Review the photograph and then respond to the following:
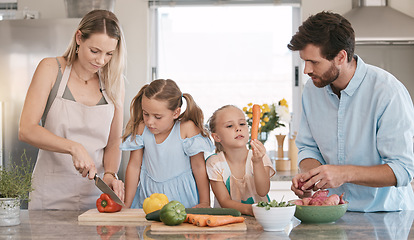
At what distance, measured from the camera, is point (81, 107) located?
2217 mm

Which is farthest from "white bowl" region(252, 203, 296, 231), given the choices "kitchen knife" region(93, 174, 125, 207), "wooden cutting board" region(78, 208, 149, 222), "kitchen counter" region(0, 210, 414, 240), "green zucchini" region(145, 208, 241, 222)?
"kitchen knife" region(93, 174, 125, 207)

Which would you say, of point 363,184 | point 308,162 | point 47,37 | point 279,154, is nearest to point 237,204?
point 308,162

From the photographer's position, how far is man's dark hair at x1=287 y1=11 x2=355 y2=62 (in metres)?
1.91

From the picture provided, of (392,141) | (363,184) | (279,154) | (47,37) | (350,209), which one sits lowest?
(279,154)

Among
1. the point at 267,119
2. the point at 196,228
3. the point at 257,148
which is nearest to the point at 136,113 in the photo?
the point at 257,148

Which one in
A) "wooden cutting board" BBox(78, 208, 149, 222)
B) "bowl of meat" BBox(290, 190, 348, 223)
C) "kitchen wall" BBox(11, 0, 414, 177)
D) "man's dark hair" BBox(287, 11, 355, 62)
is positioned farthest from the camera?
"kitchen wall" BBox(11, 0, 414, 177)

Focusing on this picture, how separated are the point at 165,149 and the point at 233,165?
304 millimetres

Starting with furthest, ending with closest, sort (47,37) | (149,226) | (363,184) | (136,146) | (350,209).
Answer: (47,37) → (136,146) → (350,209) → (363,184) → (149,226)

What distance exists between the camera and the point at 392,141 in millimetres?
1833

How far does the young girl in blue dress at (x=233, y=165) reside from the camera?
2.11m

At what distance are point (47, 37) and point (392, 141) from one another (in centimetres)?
250

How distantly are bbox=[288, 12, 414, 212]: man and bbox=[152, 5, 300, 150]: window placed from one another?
2.11 meters

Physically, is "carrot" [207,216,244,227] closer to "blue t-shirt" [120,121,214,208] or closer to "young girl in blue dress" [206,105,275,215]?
"young girl in blue dress" [206,105,275,215]

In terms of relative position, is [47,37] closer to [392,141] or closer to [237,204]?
[237,204]
